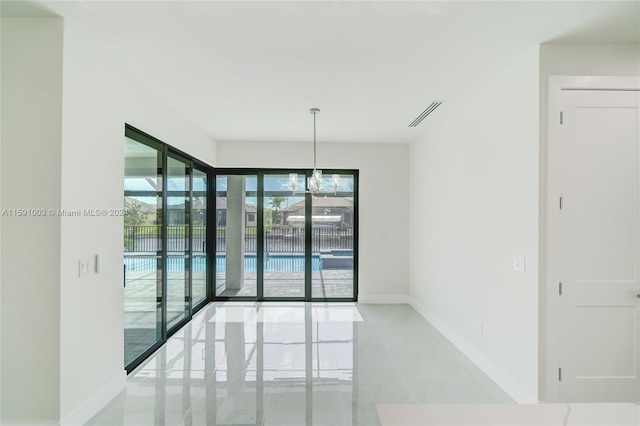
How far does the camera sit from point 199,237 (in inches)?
206

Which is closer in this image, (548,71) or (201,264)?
(548,71)

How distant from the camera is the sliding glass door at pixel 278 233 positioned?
5809 mm

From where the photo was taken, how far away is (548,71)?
8.04ft

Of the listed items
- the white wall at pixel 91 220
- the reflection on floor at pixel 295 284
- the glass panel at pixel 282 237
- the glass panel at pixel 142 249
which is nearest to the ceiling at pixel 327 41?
the white wall at pixel 91 220

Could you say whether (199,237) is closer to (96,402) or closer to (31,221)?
(96,402)

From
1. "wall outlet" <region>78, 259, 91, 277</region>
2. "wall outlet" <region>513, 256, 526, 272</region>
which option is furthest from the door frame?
"wall outlet" <region>78, 259, 91, 277</region>

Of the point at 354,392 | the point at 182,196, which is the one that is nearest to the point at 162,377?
the point at 354,392

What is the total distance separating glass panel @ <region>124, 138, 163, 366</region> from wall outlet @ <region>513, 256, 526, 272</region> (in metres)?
3.61

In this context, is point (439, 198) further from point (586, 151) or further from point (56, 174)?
point (56, 174)

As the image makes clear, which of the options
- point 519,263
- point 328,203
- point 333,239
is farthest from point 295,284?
point 519,263

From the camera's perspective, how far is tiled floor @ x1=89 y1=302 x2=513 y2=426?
98.0 inches

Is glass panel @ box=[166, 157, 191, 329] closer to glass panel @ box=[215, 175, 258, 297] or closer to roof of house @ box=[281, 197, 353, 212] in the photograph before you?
glass panel @ box=[215, 175, 258, 297]

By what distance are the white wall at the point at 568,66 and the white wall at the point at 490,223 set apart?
48 mm

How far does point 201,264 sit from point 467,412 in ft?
16.6
